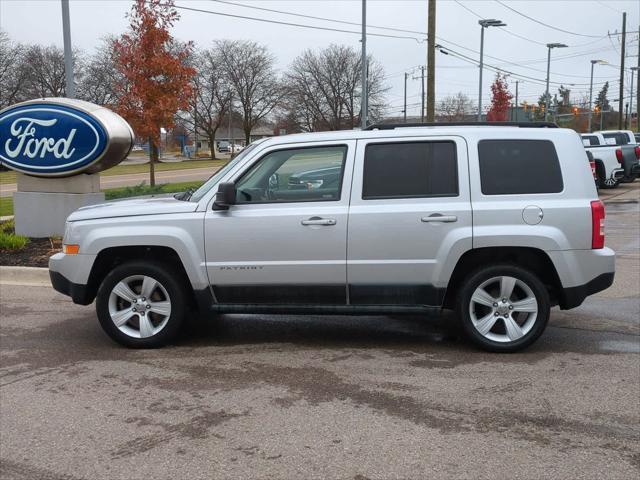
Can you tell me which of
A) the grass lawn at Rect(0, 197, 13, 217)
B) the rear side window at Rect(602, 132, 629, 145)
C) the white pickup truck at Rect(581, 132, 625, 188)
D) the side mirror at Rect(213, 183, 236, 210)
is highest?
the rear side window at Rect(602, 132, 629, 145)

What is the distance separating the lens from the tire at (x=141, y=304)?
19.1ft

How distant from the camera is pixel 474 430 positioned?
13.7ft

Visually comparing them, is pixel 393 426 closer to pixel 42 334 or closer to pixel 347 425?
pixel 347 425

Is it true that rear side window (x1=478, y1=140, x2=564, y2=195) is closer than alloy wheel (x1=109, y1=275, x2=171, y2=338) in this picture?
Yes

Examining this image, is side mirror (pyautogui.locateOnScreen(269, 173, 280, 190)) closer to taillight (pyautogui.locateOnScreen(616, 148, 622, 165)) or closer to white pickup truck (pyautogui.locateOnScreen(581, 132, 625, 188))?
white pickup truck (pyautogui.locateOnScreen(581, 132, 625, 188))

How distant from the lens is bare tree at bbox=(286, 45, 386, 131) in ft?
217

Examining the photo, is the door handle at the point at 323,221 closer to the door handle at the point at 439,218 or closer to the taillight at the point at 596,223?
the door handle at the point at 439,218

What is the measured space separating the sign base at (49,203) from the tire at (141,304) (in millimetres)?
5942

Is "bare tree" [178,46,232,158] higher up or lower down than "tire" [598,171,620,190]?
higher up

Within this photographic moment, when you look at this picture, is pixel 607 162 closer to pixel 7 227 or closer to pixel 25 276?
pixel 7 227

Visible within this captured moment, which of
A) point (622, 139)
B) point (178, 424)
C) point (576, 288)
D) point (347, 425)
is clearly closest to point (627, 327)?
point (576, 288)

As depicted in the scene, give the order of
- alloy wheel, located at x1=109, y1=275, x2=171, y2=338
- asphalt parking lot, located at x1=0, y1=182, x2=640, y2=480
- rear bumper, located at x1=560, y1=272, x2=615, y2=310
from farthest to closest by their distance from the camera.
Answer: alloy wheel, located at x1=109, y1=275, x2=171, y2=338
rear bumper, located at x1=560, y1=272, x2=615, y2=310
asphalt parking lot, located at x1=0, y1=182, x2=640, y2=480

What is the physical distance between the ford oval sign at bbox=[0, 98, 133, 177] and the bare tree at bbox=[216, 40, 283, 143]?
5865 centimetres

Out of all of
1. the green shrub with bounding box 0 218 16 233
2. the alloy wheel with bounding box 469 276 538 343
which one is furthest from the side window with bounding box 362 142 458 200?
the green shrub with bounding box 0 218 16 233
